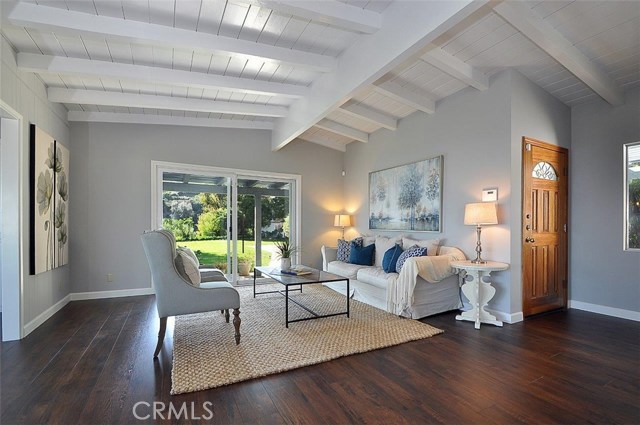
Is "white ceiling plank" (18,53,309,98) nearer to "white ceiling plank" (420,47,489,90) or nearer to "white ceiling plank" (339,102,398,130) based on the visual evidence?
"white ceiling plank" (339,102,398,130)

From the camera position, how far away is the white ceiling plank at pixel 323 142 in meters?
6.09

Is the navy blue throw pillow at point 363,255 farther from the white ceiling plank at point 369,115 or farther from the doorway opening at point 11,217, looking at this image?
the doorway opening at point 11,217

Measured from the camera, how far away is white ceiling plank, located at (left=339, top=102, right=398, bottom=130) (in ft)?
15.2

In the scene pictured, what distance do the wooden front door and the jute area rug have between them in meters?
1.52

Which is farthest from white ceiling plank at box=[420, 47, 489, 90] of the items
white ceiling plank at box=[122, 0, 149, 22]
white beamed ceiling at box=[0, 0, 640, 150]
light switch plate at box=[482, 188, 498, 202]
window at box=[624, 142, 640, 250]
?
white ceiling plank at box=[122, 0, 149, 22]

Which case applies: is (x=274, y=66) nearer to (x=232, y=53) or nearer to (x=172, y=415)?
(x=232, y=53)

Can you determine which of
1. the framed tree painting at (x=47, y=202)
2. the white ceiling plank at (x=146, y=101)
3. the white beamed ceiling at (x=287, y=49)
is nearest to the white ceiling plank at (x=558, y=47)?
the white beamed ceiling at (x=287, y=49)

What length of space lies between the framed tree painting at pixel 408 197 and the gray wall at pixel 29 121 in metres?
4.62

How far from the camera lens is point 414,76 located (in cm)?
385

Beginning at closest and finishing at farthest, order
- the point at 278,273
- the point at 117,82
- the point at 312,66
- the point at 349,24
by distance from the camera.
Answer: the point at 349,24 → the point at 312,66 → the point at 117,82 → the point at 278,273

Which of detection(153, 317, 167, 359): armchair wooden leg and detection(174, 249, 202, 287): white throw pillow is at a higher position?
detection(174, 249, 202, 287): white throw pillow

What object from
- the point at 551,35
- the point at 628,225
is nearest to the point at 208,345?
the point at 551,35

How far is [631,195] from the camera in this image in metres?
3.72

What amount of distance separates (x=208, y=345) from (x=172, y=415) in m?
0.99
